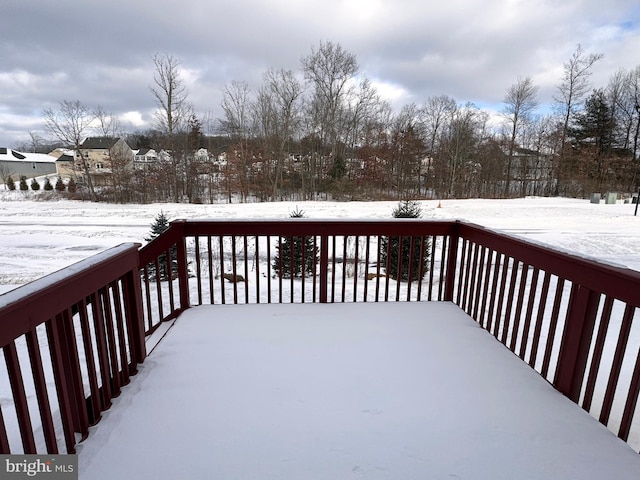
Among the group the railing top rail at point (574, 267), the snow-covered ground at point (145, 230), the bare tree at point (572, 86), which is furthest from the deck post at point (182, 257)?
the bare tree at point (572, 86)

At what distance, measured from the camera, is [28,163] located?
143 ft

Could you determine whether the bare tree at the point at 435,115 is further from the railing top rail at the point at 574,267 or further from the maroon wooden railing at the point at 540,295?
the railing top rail at the point at 574,267

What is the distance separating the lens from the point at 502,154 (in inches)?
969

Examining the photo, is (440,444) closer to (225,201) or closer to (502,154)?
(225,201)

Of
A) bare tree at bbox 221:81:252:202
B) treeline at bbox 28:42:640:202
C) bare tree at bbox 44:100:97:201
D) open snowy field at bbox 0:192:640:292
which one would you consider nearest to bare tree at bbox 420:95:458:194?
treeline at bbox 28:42:640:202

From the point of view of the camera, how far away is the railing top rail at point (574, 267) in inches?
59.4

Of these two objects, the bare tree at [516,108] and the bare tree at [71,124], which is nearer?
the bare tree at [71,124]

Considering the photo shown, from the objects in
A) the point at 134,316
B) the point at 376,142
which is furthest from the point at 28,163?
the point at 134,316

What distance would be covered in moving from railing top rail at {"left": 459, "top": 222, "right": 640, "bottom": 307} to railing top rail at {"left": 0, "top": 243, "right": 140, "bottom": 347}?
2.40 meters

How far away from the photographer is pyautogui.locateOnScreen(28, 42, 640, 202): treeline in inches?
843

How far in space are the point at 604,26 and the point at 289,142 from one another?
17.1 m

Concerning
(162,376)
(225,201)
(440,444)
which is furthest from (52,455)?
(225,201)

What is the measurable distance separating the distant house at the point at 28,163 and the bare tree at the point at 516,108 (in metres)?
52.0

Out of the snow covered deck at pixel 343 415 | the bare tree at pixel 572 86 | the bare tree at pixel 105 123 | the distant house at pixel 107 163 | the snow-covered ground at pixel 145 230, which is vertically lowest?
the snow-covered ground at pixel 145 230
